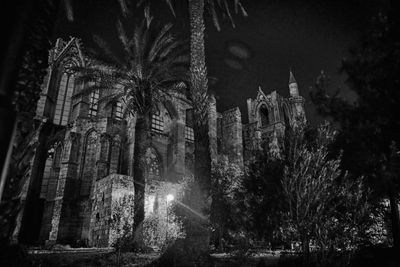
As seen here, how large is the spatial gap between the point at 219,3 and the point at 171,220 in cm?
1311

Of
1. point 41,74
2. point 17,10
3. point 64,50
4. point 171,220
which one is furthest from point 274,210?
point 64,50

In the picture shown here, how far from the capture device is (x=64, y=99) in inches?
1116

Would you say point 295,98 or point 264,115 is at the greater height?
point 295,98

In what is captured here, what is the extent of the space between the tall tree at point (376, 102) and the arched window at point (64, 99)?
25.5m

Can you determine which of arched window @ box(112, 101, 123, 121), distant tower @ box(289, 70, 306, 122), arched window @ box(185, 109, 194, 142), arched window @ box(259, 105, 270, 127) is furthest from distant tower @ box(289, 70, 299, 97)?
arched window @ box(112, 101, 123, 121)

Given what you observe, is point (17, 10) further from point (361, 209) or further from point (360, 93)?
point (361, 209)

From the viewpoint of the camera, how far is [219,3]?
48.0 ft

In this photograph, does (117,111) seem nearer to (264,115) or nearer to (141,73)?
(141,73)

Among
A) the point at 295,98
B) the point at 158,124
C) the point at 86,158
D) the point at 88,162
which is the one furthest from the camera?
the point at 295,98

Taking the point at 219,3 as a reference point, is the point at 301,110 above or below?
above

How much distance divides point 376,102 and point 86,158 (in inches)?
835

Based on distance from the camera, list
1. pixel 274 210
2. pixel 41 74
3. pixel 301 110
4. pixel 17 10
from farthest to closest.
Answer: pixel 301 110
pixel 274 210
pixel 41 74
pixel 17 10

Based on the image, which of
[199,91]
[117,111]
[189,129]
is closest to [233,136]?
[189,129]

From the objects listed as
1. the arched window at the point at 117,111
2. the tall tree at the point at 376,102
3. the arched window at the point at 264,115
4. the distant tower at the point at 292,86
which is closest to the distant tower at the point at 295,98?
the distant tower at the point at 292,86
